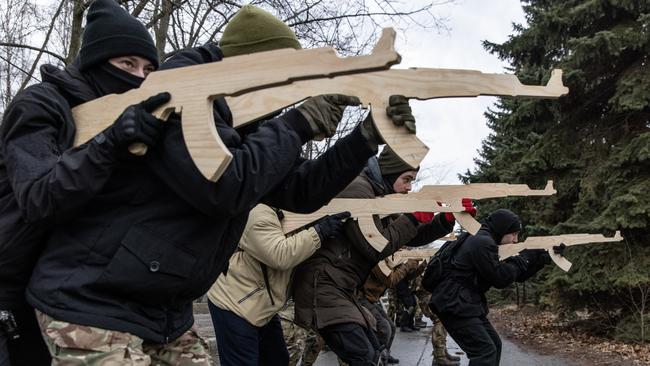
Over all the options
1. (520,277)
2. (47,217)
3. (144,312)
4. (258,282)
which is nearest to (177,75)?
(47,217)

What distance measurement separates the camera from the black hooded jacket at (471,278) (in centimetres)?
612

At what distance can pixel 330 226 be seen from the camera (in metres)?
4.84

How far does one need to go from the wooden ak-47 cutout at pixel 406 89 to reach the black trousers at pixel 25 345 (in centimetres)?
117

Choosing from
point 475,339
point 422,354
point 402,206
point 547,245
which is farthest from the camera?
point 422,354

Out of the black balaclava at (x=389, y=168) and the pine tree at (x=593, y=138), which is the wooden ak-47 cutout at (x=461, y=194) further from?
the pine tree at (x=593, y=138)

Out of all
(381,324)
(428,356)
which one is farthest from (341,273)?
(428,356)

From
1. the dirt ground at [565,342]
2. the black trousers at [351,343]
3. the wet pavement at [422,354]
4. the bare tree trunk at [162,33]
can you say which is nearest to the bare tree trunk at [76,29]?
the bare tree trunk at [162,33]

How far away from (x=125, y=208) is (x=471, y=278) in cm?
465

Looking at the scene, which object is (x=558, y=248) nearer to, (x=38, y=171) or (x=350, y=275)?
(x=350, y=275)

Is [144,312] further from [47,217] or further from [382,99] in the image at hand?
[382,99]

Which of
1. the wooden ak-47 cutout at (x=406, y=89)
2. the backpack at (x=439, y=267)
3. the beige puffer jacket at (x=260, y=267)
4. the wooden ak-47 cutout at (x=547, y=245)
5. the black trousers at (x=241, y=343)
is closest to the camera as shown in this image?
the wooden ak-47 cutout at (x=406, y=89)

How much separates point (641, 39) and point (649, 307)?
4.31 metres

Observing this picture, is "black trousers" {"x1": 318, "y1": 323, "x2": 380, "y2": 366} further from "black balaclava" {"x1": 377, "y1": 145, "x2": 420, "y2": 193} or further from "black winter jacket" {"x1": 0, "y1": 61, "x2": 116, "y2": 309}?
"black winter jacket" {"x1": 0, "y1": 61, "x2": 116, "y2": 309}

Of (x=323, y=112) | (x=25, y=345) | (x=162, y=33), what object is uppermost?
(x=162, y=33)
